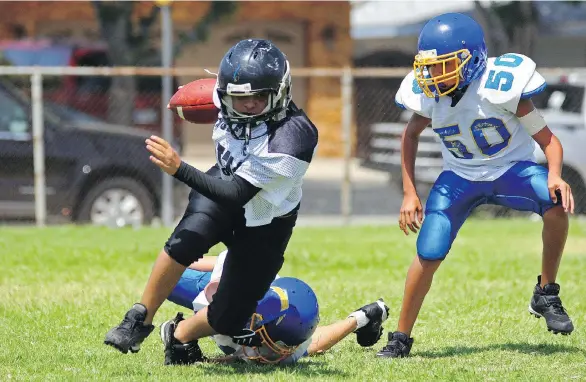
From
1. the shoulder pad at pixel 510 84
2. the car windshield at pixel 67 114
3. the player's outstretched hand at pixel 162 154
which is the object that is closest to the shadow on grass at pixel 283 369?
the player's outstretched hand at pixel 162 154

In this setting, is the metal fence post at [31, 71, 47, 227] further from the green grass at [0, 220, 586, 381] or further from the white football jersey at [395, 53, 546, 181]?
the white football jersey at [395, 53, 546, 181]

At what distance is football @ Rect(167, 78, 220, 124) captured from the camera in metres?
5.22

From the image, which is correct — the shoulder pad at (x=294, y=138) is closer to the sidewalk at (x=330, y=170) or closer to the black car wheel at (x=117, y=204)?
the black car wheel at (x=117, y=204)

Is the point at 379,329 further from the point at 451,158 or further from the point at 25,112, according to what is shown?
the point at 25,112

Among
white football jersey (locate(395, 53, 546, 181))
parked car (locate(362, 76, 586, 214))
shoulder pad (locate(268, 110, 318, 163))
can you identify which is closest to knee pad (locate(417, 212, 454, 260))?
white football jersey (locate(395, 53, 546, 181))

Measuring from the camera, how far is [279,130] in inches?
191

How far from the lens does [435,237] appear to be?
17.9 feet

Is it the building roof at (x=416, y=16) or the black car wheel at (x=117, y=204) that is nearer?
the black car wheel at (x=117, y=204)

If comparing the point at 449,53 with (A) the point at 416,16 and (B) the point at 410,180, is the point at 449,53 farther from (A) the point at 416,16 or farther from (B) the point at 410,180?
(A) the point at 416,16

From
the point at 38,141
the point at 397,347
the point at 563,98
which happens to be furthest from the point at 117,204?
the point at 397,347

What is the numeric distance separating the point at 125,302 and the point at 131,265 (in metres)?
1.73

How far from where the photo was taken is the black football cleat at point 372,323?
18.2 ft

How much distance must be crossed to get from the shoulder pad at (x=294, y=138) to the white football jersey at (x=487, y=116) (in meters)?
0.89

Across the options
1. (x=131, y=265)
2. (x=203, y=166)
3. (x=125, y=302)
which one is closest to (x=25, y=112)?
(x=203, y=166)
